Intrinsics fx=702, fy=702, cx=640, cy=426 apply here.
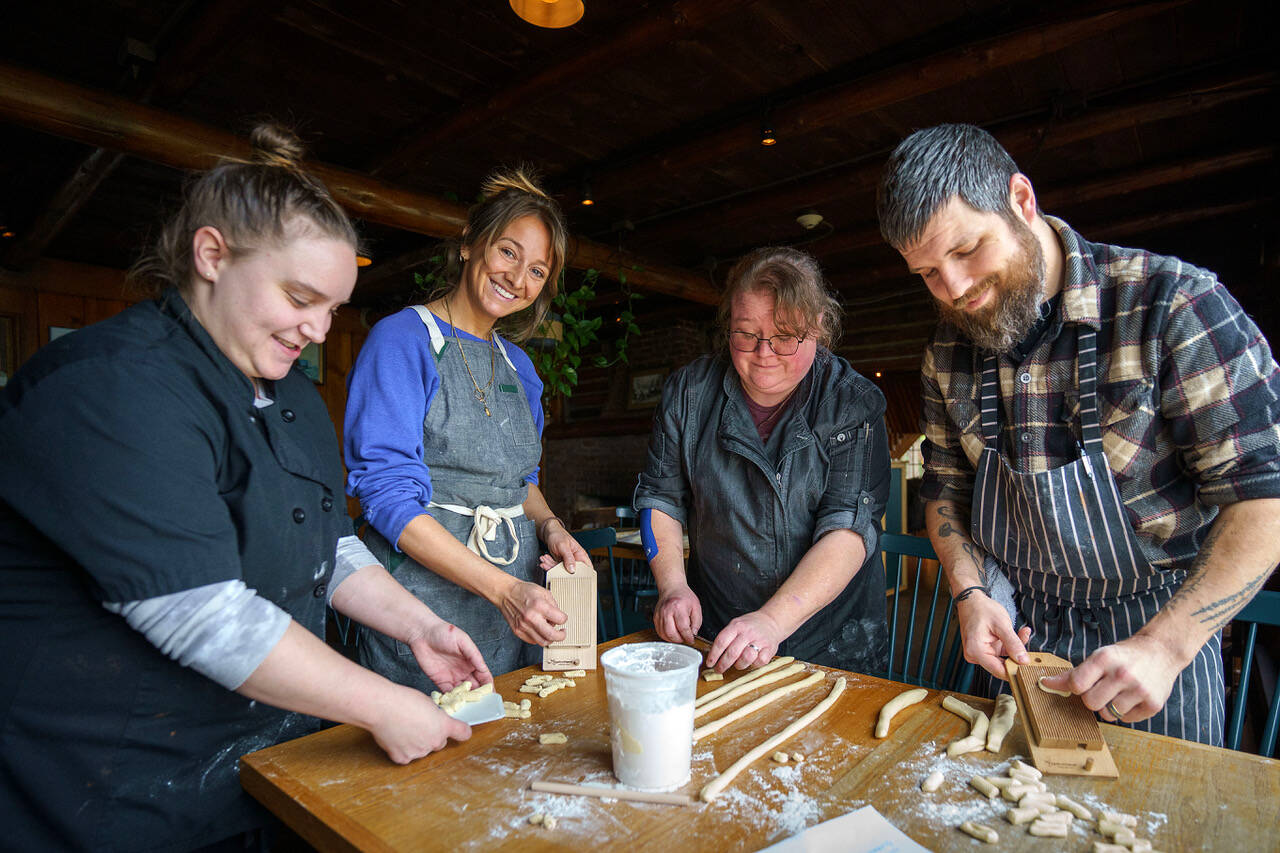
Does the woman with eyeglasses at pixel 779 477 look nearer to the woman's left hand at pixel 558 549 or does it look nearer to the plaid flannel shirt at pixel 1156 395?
the woman's left hand at pixel 558 549

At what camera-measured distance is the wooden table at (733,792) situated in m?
0.91

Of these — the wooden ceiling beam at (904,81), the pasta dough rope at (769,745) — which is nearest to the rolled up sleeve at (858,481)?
the pasta dough rope at (769,745)

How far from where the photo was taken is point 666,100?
398cm

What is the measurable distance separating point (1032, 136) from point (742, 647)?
3.93 meters

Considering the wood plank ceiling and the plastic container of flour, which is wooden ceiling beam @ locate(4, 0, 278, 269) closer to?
the wood plank ceiling

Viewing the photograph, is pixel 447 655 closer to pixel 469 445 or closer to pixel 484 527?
pixel 484 527

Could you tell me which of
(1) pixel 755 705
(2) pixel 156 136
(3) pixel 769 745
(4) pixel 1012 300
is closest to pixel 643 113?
(2) pixel 156 136

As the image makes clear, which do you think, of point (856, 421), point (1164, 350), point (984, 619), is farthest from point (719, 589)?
point (1164, 350)

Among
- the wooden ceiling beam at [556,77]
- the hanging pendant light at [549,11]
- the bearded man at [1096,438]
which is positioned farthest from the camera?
the wooden ceiling beam at [556,77]

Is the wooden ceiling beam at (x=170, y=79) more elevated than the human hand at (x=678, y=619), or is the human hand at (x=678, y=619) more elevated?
the wooden ceiling beam at (x=170, y=79)

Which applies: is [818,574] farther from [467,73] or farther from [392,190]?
[392,190]

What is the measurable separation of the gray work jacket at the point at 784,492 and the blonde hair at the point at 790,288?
0.17 meters

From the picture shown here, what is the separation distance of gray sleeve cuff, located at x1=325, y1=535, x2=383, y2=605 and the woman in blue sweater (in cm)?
11

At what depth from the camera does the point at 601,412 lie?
376 inches
